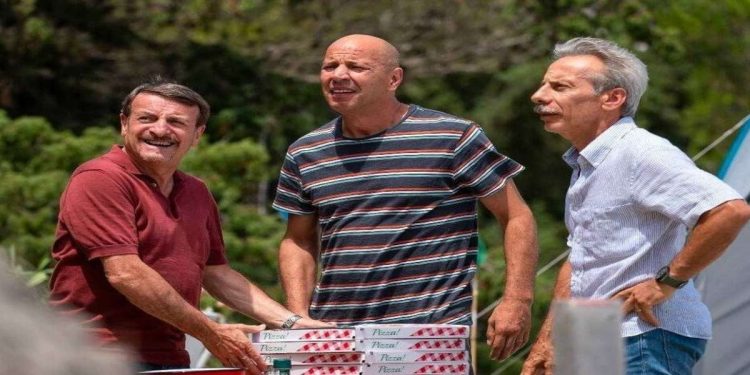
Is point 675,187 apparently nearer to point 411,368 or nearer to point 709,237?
point 709,237

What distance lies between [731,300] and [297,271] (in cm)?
244

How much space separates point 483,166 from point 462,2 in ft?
36.7

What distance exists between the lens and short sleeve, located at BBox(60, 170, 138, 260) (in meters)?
4.35

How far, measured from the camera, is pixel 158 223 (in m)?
Result: 4.49

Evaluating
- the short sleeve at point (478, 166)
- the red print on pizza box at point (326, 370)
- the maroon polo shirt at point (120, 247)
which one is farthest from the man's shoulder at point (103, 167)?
the short sleeve at point (478, 166)

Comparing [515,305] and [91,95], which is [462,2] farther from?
[515,305]

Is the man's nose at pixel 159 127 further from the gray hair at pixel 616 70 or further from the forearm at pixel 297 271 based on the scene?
the gray hair at pixel 616 70

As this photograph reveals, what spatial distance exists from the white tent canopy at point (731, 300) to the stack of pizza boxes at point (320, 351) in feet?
9.42

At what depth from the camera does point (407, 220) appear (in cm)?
482

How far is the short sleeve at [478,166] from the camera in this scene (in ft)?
15.9

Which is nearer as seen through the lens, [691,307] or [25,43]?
[691,307]

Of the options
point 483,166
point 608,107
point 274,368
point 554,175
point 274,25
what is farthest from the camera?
point 554,175

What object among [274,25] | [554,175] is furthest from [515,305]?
[554,175]

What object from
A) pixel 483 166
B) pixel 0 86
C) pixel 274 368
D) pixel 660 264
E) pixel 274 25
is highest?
pixel 274 25
